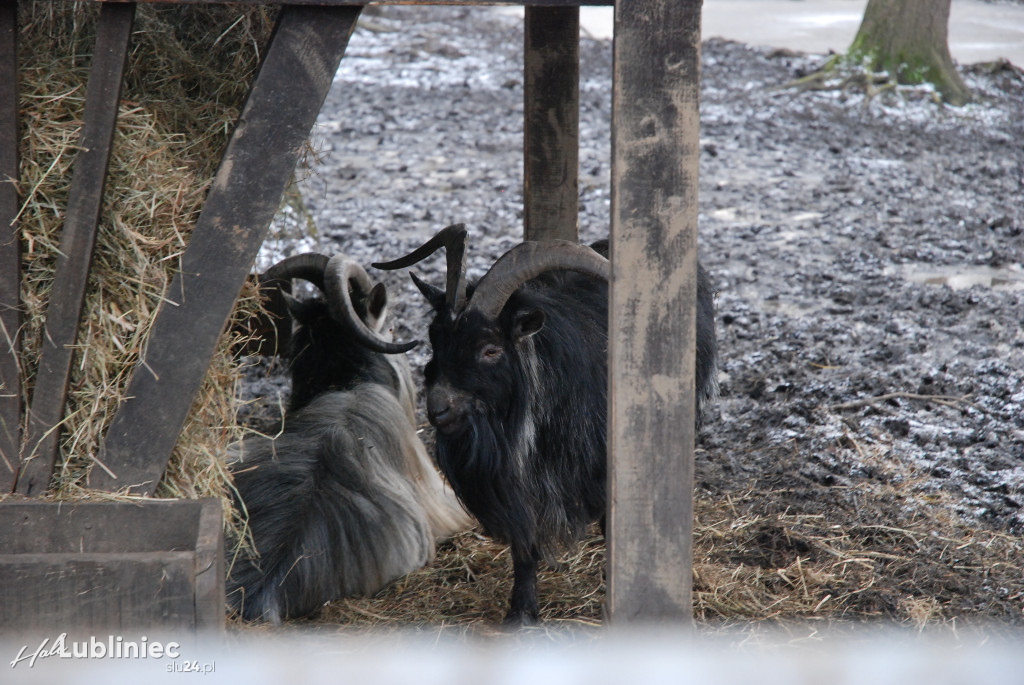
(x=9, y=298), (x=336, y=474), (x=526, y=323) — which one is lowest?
(x=336, y=474)

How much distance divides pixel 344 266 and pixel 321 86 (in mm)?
2002

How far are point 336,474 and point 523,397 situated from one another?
119 centimetres

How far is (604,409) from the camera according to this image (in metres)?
4.30

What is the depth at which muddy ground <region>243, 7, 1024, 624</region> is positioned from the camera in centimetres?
562

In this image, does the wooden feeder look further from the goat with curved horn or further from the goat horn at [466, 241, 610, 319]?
Answer: the goat with curved horn

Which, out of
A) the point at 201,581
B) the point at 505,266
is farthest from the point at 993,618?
the point at 201,581

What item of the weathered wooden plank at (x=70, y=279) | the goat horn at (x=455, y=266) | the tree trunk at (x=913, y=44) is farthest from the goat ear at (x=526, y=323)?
the tree trunk at (x=913, y=44)

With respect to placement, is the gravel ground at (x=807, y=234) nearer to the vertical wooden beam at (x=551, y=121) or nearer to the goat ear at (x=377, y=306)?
the goat ear at (x=377, y=306)

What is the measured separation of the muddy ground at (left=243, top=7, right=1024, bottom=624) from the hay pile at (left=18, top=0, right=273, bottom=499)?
3.20 ft

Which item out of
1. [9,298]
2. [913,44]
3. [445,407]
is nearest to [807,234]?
[445,407]

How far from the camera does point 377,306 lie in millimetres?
5297

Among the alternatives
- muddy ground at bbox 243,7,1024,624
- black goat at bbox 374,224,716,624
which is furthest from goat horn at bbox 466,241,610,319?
muddy ground at bbox 243,7,1024,624

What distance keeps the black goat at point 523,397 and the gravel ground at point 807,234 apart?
1211 mm

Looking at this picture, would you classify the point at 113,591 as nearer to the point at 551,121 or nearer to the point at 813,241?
the point at 551,121
